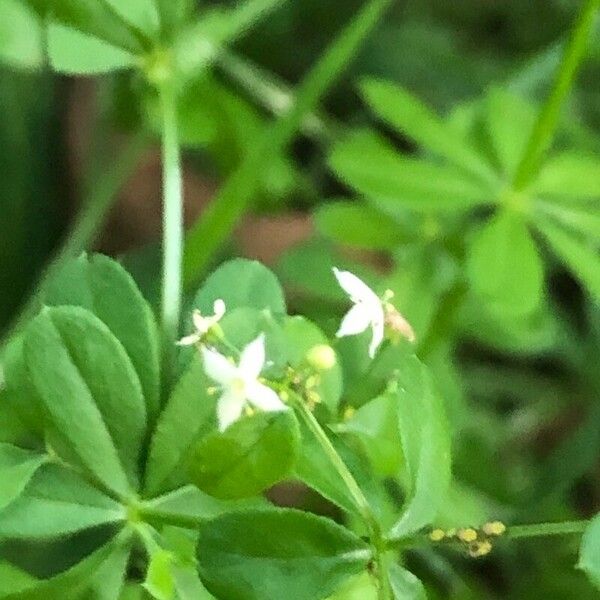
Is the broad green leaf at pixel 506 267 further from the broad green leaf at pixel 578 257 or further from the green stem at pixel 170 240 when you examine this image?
the green stem at pixel 170 240

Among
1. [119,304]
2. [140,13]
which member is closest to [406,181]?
[140,13]

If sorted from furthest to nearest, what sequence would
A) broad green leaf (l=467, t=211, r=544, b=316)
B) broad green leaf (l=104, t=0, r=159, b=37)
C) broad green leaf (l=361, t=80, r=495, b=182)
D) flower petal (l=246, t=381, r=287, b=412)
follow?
broad green leaf (l=361, t=80, r=495, b=182) < broad green leaf (l=467, t=211, r=544, b=316) < broad green leaf (l=104, t=0, r=159, b=37) < flower petal (l=246, t=381, r=287, b=412)

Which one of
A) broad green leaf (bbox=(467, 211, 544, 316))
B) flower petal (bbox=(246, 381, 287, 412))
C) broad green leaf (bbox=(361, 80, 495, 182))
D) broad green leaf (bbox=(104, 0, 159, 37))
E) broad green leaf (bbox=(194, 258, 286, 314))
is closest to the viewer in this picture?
flower petal (bbox=(246, 381, 287, 412))

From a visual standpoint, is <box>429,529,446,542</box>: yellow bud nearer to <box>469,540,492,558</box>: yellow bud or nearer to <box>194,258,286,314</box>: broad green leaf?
<box>469,540,492,558</box>: yellow bud

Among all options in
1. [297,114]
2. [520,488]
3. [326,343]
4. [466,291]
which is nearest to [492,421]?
[520,488]

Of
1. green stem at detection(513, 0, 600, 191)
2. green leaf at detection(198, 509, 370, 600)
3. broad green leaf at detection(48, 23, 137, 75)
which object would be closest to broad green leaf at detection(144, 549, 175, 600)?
green leaf at detection(198, 509, 370, 600)

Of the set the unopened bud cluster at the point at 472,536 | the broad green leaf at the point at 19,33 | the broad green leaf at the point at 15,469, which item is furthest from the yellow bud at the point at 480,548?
the broad green leaf at the point at 19,33
